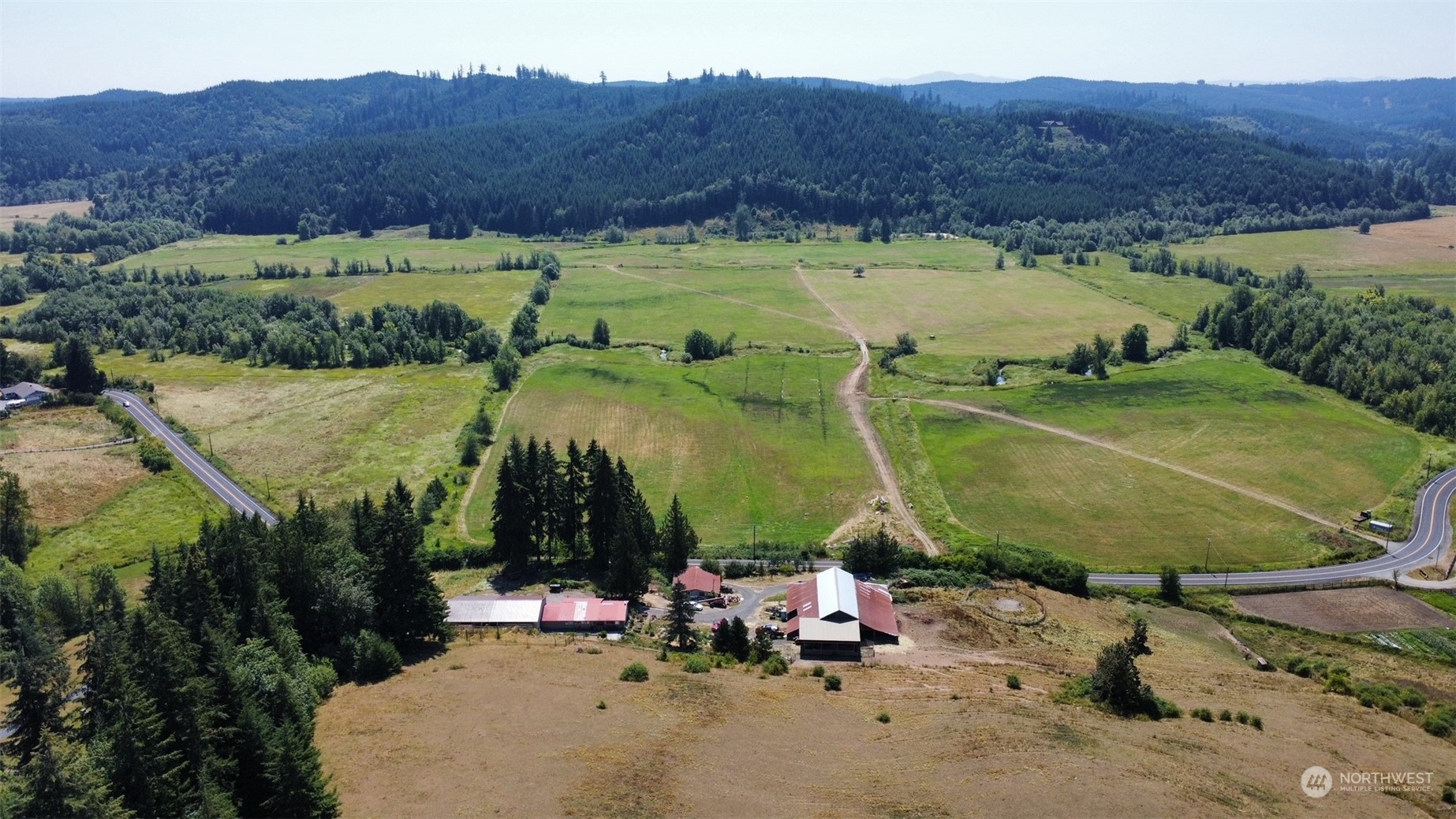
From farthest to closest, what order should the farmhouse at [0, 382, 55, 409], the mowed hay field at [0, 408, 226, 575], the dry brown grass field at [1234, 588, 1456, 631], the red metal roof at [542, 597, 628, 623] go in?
the farmhouse at [0, 382, 55, 409], the mowed hay field at [0, 408, 226, 575], the dry brown grass field at [1234, 588, 1456, 631], the red metal roof at [542, 597, 628, 623]

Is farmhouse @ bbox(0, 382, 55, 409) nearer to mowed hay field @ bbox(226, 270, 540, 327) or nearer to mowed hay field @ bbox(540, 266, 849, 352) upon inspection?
mowed hay field @ bbox(226, 270, 540, 327)

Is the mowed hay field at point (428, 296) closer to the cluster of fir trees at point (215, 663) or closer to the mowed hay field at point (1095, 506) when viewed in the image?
the mowed hay field at point (1095, 506)

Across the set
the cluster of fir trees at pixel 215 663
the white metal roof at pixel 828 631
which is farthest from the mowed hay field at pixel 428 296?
the white metal roof at pixel 828 631

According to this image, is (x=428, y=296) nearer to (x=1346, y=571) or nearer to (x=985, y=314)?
(x=985, y=314)

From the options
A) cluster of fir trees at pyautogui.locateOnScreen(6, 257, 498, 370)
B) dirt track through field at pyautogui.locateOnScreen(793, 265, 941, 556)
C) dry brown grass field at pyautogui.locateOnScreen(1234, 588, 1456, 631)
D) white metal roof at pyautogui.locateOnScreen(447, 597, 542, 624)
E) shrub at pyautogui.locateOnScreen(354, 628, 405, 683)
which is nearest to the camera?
shrub at pyautogui.locateOnScreen(354, 628, 405, 683)

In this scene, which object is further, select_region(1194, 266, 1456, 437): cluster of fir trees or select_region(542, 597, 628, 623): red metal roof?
select_region(1194, 266, 1456, 437): cluster of fir trees

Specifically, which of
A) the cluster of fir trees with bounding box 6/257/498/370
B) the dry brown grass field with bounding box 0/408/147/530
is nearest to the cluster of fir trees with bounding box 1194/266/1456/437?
the cluster of fir trees with bounding box 6/257/498/370

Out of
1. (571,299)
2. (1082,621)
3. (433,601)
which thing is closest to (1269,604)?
(1082,621)

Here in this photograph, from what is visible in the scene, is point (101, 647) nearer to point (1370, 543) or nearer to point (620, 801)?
point (620, 801)
